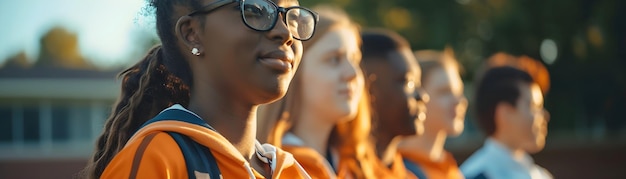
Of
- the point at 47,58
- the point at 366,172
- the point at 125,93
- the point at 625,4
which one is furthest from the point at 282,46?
the point at 47,58

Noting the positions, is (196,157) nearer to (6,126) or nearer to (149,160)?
(149,160)

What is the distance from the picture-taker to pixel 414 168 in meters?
6.02

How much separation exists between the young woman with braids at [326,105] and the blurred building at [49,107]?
19400 mm

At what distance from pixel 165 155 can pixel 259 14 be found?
419 millimetres

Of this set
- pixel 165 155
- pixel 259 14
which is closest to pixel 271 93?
pixel 259 14

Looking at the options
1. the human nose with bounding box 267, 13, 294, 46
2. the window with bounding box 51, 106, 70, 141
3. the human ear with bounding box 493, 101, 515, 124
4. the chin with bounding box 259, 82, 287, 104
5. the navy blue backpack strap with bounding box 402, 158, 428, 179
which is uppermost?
the human nose with bounding box 267, 13, 294, 46

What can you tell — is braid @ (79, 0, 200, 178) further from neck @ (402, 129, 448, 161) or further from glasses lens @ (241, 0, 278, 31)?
neck @ (402, 129, 448, 161)

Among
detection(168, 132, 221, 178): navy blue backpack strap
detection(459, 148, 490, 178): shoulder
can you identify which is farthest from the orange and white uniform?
detection(459, 148, 490, 178): shoulder

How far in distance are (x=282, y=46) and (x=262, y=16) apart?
8 centimetres

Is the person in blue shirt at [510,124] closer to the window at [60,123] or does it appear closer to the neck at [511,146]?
the neck at [511,146]

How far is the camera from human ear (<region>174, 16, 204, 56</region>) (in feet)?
8.85

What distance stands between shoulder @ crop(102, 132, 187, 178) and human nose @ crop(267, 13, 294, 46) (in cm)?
35

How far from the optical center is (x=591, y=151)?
2284cm

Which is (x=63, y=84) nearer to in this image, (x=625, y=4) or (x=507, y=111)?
(x=625, y=4)
